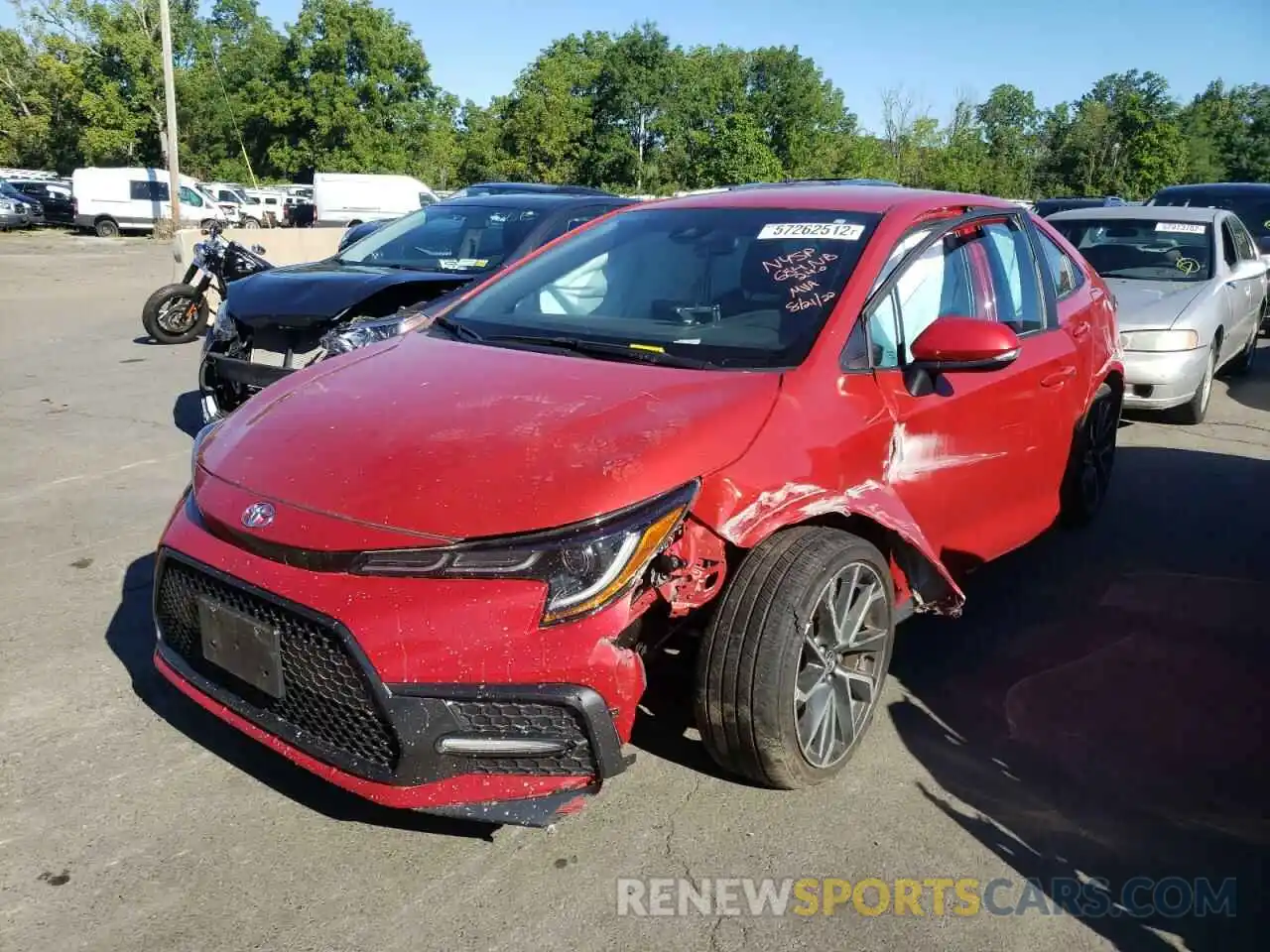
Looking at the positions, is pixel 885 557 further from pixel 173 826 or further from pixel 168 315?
pixel 168 315

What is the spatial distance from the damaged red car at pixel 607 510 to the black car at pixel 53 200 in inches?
1504

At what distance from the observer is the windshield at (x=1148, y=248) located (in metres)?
8.62

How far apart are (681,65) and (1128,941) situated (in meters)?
64.7

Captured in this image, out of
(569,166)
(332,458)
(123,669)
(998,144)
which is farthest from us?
(569,166)

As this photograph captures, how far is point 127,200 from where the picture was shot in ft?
115

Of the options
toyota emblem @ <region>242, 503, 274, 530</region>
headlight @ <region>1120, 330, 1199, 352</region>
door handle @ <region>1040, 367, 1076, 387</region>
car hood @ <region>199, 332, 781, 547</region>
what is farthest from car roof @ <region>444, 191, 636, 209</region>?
toyota emblem @ <region>242, 503, 274, 530</region>

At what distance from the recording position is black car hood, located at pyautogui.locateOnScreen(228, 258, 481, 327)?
6348mm

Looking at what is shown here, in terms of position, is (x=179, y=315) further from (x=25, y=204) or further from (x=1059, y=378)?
(x=25, y=204)

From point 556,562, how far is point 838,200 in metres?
2.12

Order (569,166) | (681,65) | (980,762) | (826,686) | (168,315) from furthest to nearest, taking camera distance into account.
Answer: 1. (681,65)
2. (569,166)
3. (168,315)
4. (980,762)
5. (826,686)

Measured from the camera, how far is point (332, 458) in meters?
2.81

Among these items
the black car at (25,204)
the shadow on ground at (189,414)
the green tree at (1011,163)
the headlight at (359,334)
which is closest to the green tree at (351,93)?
the black car at (25,204)

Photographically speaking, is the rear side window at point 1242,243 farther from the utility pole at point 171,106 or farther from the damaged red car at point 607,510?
the utility pole at point 171,106

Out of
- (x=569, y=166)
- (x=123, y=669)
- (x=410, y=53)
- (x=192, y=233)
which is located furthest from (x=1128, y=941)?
(x=410, y=53)
